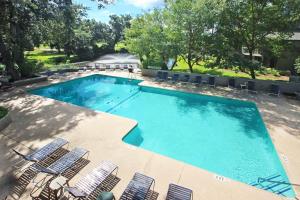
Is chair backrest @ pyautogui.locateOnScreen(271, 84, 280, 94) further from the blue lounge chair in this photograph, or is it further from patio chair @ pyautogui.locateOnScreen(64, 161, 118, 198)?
the blue lounge chair

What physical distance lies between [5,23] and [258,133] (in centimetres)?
1787

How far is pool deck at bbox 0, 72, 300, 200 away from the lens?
5848 mm

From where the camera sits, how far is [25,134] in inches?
335

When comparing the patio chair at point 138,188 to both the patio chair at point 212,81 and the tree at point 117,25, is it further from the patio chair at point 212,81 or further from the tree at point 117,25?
the tree at point 117,25

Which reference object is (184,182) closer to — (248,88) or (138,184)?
(138,184)

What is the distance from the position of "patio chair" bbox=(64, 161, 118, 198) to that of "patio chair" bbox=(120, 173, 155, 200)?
2.60 ft

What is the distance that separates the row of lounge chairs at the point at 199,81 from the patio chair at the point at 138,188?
12.7m

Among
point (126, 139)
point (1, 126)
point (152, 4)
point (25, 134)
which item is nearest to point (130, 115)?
point (126, 139)

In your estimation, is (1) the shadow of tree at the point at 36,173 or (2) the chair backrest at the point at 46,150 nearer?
(1) the shadow of tree at the point at 36,173

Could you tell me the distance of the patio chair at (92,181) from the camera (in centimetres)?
504

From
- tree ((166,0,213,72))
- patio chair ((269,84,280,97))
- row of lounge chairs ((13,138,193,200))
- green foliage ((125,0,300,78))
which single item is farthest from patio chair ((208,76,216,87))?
row of lounge chairs ((13,138,193,200))

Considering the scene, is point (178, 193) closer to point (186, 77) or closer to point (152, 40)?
point (186, 77)

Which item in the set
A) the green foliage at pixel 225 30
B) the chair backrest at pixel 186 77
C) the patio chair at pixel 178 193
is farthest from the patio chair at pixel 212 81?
the patio chair at pixel 178 193

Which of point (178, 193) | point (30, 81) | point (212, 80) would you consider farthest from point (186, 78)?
point (178, 193)
